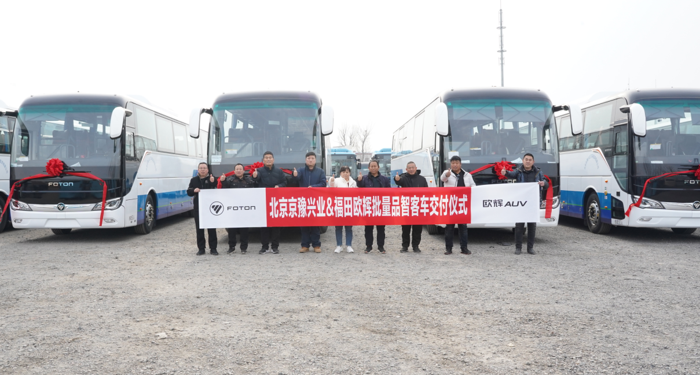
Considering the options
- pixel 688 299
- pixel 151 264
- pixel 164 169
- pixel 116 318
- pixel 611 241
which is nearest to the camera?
pixel 116 318

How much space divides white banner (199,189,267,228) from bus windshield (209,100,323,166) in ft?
4.73

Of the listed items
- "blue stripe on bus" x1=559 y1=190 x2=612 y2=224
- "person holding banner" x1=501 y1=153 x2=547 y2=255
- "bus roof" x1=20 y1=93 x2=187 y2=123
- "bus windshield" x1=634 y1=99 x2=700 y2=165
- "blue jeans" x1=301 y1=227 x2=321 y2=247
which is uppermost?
"bus roof" x1=20 y1=93 x2=187 y2=123

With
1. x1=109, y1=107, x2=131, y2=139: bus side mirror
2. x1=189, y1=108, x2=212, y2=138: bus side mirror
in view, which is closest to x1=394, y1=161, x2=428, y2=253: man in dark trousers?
x1=189, y1=108, x2=212, y2=138: bus side mirror

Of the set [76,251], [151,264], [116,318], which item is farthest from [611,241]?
[76,251]

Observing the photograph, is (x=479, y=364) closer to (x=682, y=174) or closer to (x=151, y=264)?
(x=151, y=264)

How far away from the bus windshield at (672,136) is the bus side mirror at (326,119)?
6.49 meters

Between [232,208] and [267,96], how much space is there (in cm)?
307

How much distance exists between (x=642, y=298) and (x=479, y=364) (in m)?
3.29

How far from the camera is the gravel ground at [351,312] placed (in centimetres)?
453

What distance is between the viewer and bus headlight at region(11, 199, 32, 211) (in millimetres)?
11852

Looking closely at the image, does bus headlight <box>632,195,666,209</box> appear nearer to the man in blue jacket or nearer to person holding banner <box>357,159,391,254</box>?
person holding banner <box>357,159,391,254</box>

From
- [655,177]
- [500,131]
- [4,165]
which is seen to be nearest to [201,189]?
[500,131]

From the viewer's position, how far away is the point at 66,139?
1207cm

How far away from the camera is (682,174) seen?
11.4 metres
